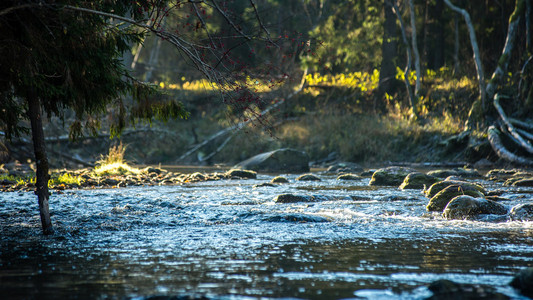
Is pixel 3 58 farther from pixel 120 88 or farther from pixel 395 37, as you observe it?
pixel 395 37

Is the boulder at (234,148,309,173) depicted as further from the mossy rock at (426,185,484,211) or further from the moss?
the mossy rock at (426,185,484,211)

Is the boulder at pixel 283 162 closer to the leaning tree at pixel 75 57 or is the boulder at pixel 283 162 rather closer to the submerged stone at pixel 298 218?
the submerged stone at pixel 298 218

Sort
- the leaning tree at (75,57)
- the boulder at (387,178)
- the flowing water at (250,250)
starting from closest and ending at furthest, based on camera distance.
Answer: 1. the flowing water at (250,250)
2. the leaning tree at (75,57)
3. the boulder at (387,178)

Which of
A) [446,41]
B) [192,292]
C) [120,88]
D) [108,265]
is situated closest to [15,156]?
[120,88]

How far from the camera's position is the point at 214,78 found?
6.21m

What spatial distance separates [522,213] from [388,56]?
18.6 meters

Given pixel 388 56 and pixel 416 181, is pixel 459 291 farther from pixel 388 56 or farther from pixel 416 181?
pixel 388 56

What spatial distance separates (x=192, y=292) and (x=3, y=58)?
10.7 ft

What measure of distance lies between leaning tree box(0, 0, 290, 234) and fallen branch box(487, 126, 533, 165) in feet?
39.5

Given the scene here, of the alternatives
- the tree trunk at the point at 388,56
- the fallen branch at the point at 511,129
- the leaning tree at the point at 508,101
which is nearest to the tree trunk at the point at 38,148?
the fallen branch at the point at 511,129

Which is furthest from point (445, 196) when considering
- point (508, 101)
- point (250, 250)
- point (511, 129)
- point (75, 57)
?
point (508, 101)

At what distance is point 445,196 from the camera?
8.42 meters

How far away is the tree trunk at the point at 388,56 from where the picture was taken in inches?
973

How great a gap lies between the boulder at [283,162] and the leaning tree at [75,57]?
11971 mm
